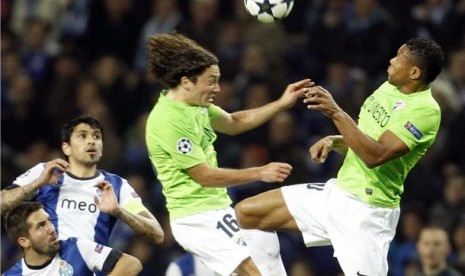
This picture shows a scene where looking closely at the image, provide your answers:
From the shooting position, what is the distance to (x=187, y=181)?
330 inches

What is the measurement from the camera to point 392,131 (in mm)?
8328

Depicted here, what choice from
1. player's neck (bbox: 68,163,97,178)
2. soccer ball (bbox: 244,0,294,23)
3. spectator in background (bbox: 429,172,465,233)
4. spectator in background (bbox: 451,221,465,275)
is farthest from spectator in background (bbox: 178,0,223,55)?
player's neck (bbox: 68,163,97,178)

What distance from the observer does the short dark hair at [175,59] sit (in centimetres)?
840

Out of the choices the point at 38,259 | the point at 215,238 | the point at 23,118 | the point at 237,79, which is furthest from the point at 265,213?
the point at 23,118

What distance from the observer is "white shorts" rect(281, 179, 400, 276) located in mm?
8422

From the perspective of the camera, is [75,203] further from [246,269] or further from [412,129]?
[412,129]

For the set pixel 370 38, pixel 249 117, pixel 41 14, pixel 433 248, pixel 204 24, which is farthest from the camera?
pixel 41 14

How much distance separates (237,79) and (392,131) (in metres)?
5.29

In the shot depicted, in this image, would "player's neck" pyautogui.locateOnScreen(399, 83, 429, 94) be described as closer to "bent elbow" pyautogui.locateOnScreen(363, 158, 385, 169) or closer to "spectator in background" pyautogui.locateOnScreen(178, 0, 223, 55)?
"bent elbow" pyautogui.locateOnScreen(363, 158, 385, 169)

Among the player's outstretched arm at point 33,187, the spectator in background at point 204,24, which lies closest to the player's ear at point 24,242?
the player's outstretched arm at point 33,187

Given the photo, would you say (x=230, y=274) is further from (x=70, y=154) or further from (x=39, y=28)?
(x=39, y=28)

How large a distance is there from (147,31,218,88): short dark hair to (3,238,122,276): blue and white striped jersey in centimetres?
116

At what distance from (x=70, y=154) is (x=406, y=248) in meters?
4.50

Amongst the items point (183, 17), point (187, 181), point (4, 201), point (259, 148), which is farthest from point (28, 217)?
point (183, 17)
